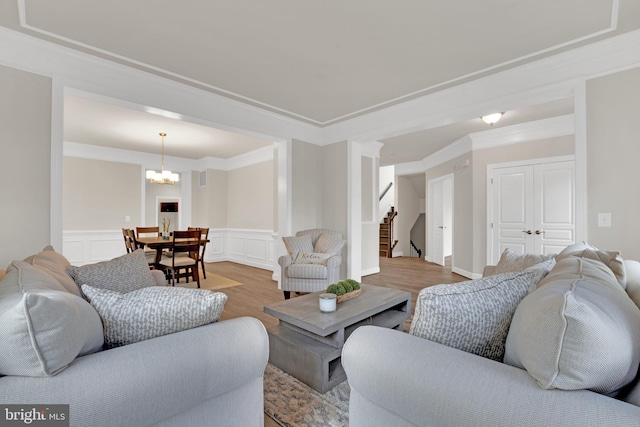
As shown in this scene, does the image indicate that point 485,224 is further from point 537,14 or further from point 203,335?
point 203,335

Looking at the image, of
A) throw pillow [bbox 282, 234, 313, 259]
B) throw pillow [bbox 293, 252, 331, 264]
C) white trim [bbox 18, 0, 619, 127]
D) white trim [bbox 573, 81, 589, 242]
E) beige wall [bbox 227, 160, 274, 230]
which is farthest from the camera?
beige wall [bbox 227, 160, 274, 230]

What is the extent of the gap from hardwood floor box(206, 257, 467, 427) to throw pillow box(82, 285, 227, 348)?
2001 millimetres

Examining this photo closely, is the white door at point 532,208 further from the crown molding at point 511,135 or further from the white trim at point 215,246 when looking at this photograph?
the white trim at point 215,246

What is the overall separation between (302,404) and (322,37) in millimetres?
2737

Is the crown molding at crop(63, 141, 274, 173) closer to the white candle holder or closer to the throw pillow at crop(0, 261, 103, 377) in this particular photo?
the white candle holder

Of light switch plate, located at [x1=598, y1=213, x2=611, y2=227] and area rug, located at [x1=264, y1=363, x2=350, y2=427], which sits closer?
area rug, located at [x1=264, y1=363, x2=350, y2=427]

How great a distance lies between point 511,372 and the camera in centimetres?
81

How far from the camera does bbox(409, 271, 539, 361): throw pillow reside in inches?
39.6

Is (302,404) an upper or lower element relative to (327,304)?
lower

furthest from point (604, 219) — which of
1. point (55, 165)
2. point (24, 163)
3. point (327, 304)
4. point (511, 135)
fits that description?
point (24, 163)

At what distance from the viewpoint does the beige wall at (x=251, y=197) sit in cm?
659

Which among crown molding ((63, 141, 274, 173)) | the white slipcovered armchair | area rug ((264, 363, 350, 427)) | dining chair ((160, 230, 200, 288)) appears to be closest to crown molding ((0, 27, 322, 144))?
the white slipcovered armchair

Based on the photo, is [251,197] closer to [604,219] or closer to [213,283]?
[213,283]

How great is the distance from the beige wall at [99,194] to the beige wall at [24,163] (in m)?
4.10
